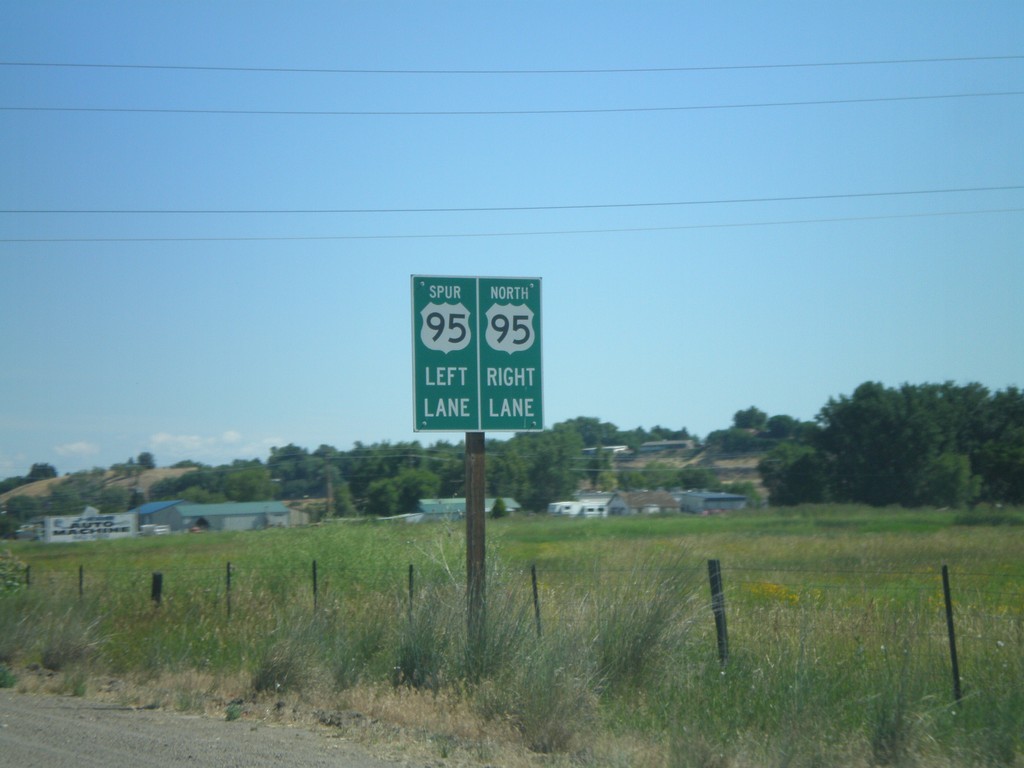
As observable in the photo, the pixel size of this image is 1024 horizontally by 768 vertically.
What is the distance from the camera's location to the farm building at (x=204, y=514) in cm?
4606

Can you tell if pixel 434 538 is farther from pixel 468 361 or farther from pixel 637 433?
pixel 637 433

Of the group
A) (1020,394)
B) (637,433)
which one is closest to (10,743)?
(1020,394)

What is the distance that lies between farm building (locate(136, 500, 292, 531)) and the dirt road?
36.0m

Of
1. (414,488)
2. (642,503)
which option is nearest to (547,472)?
(642,503)

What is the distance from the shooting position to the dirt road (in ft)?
24.8

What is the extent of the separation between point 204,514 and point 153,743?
40166 mm

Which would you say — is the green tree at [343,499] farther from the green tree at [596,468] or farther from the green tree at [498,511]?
the green tree at [596,468]

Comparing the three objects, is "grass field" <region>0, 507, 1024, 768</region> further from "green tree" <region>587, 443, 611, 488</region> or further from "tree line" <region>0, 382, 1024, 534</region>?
"green tree" <region>587, 443, 611, 488</region>

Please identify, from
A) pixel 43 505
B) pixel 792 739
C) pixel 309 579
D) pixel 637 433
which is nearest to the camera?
pixel 792 739

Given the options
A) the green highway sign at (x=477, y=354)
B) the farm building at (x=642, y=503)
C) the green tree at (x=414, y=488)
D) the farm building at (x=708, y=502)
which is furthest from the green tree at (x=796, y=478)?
the green highway sign at (x=477, y=354)

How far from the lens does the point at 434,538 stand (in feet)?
57.4

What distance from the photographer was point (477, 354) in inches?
429

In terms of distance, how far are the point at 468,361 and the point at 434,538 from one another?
24.2 ft

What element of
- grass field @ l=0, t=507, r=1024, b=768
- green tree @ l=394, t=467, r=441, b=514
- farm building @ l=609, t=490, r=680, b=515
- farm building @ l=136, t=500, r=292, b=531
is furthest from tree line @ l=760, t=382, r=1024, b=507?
grass field @ l=0, t=507, r=1024, b=768
